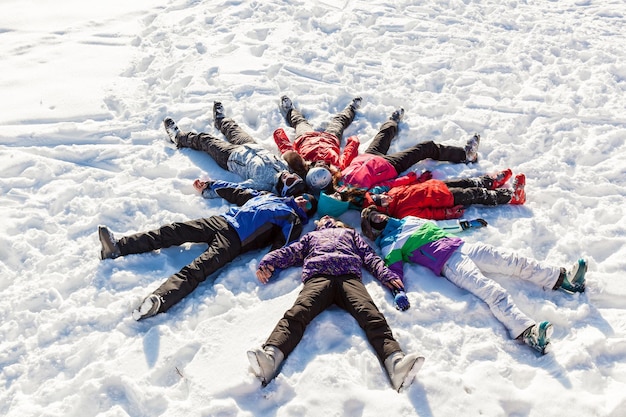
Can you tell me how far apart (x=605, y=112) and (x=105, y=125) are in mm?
6840

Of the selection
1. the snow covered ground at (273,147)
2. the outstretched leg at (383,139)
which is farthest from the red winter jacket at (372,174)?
the snow covered ground at (273,147)

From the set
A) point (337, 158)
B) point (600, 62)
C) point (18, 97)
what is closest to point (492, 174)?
point (337, 158)

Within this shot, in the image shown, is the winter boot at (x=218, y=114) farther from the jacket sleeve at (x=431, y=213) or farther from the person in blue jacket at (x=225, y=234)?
the jacket sleeve at (x=431, y=213)

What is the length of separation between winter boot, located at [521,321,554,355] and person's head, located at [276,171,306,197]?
8.62 ft

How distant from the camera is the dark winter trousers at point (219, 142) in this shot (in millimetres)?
6102

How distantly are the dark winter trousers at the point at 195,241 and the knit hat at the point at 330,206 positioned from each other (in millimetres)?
980

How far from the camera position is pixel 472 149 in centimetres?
629

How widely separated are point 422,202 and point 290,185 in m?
1.40

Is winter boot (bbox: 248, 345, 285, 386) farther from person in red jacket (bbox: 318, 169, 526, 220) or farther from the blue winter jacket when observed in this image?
person in red jacket (bbox: 318, 169, 526, 220)

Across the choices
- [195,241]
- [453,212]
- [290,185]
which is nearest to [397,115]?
[453,212]

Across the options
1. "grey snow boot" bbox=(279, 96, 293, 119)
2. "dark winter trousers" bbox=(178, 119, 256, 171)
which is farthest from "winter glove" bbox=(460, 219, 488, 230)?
"grey snow boot" bbox=(279, 96, 293, 119)

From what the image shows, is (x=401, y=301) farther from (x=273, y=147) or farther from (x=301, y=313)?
(x=273, y=147)

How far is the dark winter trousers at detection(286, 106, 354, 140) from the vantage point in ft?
21.7

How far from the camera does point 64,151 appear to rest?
624 cm
